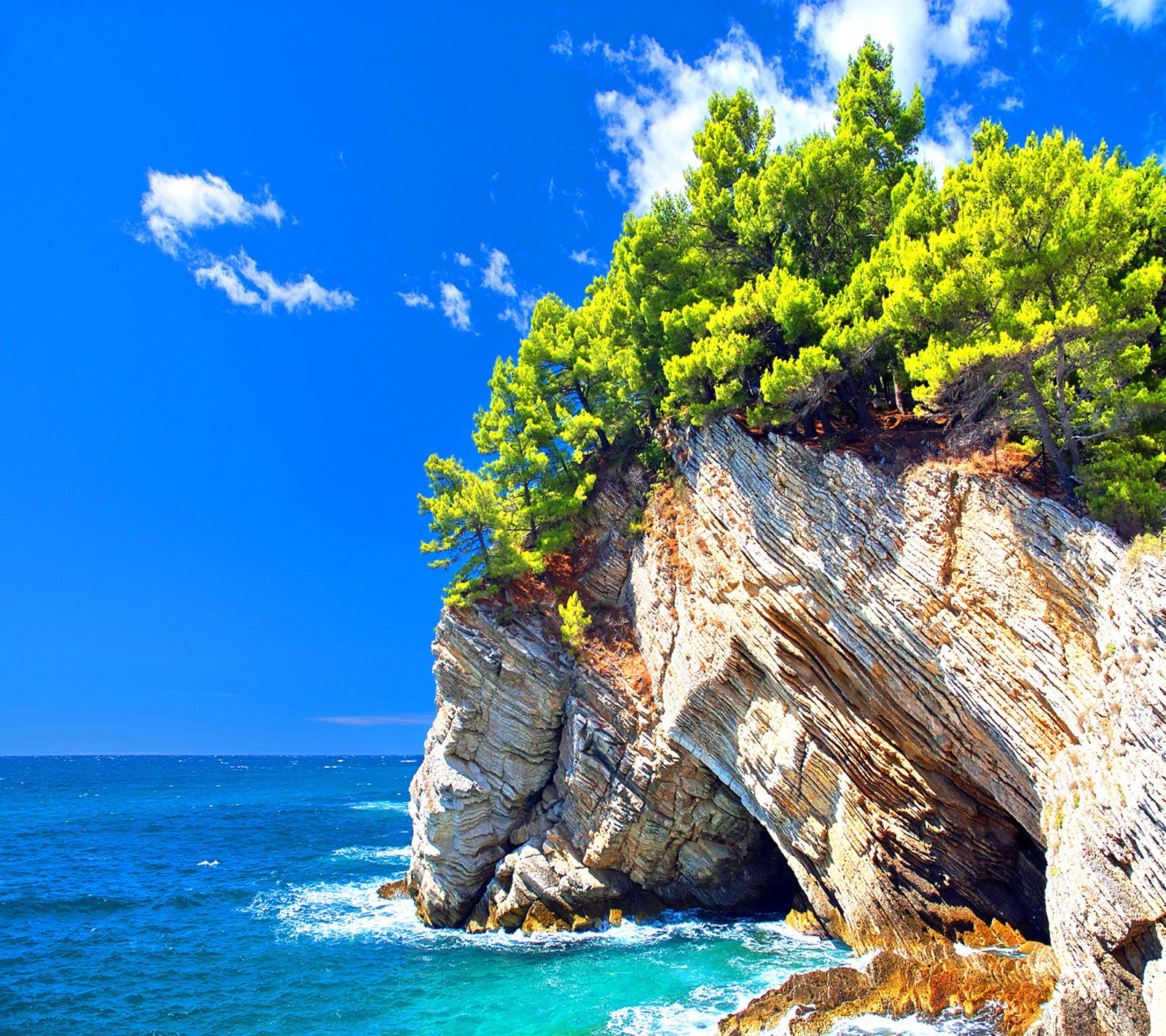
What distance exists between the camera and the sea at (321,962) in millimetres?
16547

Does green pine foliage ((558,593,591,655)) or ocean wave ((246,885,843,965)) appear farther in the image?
green pine foliage ((558,593,591,655))

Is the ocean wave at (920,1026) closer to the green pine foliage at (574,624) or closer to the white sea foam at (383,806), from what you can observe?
the green pine foliage at (574,624)

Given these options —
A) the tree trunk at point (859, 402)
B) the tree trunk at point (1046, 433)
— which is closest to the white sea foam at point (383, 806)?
the tree trunk at point (859, 402)

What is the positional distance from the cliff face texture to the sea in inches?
75.8

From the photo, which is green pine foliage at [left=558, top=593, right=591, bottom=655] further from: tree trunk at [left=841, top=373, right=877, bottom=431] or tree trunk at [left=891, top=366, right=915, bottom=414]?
tree trunk at [left=891, top=366, right=915, bottom=414]

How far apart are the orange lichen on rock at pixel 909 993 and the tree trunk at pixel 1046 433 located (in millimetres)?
10201

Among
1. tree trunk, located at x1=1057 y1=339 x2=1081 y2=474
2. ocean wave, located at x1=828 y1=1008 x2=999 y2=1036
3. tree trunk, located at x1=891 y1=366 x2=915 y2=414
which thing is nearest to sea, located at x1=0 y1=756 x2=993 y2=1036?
ocean wave, located at x1=828 y1=1008 x2=999 y2=1036

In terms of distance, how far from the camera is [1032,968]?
13.5 m

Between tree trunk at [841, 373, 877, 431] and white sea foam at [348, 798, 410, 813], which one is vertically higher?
tree trunk at [841, 373, 877, 431]

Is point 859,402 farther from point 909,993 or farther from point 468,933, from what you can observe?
point 468,933

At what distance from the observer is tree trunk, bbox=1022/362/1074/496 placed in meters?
13.6

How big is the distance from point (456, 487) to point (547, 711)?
10312 millimetres

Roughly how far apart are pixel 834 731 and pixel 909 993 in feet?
19.9

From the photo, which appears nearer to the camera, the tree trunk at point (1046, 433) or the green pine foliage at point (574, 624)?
the tree trunk at point (1046, 433)
